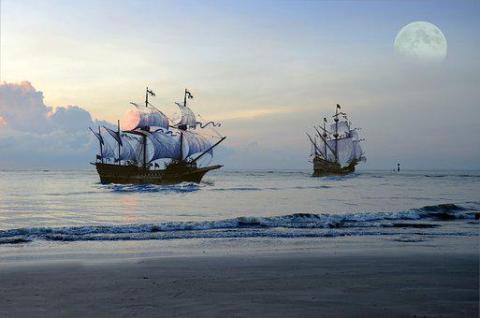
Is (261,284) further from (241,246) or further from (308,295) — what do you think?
(241,246)

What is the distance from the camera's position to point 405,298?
28.4 ft

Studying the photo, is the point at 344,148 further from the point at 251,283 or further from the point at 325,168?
the point at 251,283

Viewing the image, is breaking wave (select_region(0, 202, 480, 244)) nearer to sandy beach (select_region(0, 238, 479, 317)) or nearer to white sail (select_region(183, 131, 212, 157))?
sandy beach (select_region(0, 238, 479, 317))

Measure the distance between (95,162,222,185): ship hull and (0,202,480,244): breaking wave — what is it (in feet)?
258

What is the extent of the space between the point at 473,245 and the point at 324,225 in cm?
747

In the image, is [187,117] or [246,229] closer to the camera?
[246,229]

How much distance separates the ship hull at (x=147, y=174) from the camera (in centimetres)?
10244

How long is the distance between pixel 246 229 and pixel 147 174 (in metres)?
84.2

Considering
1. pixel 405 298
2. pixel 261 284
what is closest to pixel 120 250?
pixel 261 284

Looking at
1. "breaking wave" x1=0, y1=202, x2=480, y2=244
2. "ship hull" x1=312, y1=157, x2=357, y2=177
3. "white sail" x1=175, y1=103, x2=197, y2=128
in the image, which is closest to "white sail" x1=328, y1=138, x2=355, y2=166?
"ship hull" x1=312, y1=157, x2=357, y2=177

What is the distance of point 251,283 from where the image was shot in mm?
10055

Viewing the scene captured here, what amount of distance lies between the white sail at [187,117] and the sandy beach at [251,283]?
3886 inches

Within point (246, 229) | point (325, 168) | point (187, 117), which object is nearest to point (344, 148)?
point (325, 168)

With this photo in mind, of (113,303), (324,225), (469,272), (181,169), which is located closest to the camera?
(113,303)
